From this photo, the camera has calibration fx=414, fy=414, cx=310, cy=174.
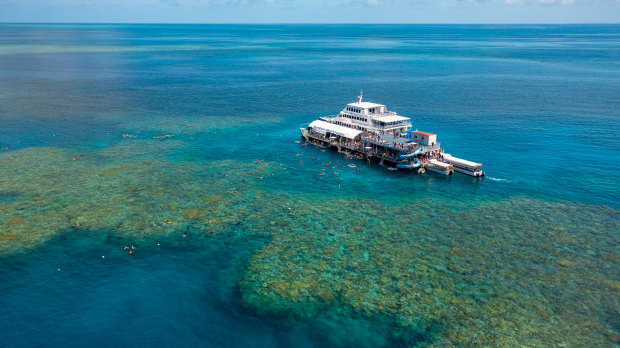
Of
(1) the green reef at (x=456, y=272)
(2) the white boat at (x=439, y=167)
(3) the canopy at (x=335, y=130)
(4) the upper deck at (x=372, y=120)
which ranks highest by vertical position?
(4) the upper deck at (x=372, y=120)

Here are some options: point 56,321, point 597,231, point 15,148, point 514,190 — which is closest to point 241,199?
point 56,321

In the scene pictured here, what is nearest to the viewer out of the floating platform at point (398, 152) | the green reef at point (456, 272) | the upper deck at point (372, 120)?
the green reef at point (456, 272)

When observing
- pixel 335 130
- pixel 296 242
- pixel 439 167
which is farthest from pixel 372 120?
pixel 296 242

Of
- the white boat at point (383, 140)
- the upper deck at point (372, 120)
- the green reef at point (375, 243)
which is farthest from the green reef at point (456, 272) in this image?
the upper deck at point (372, 120)

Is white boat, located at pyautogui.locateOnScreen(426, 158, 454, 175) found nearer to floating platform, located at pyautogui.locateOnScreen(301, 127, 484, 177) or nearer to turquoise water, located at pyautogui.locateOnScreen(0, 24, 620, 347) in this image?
floating platform, located at pyautogui.locateOnScreen(301, 127, 484, 177)

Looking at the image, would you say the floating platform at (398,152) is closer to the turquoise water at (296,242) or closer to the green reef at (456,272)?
the turquoise water at (296,242)

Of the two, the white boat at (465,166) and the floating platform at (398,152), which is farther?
→ the floating platform at (398,152)
